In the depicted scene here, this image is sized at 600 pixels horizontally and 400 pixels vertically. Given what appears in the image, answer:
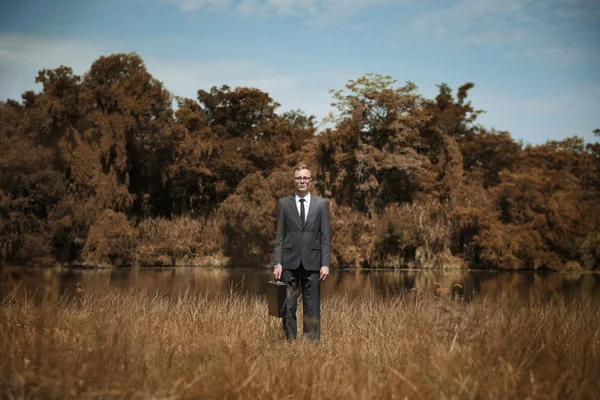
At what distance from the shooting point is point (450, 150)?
3378 cm

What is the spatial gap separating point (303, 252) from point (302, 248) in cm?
4

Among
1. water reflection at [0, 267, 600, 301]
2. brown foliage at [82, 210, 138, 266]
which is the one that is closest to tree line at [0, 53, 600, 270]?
brown foliage at [82, 210, 138, 266]

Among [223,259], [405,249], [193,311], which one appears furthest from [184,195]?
[193,311]

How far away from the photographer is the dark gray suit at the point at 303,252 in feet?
18.7

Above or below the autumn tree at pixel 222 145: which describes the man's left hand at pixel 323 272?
below

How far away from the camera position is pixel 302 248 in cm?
570

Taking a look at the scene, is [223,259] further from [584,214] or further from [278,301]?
[278,301]

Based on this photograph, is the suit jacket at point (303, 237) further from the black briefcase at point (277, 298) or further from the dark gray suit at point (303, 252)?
the black briefcase at point (277, 298)

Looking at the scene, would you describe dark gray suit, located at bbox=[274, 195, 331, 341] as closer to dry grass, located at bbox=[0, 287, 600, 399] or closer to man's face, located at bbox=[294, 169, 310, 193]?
man's face, located at bbox=[294, 169, 310, 193]

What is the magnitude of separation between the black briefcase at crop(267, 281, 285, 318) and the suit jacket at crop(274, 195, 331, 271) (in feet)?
0.61

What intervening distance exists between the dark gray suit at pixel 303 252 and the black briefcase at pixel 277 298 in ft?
0.19

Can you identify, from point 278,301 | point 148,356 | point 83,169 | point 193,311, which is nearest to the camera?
point 148,356

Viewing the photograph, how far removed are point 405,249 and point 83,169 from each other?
14.9m

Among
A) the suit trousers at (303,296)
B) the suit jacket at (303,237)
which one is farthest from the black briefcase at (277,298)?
the suit jacket at (303,237)
